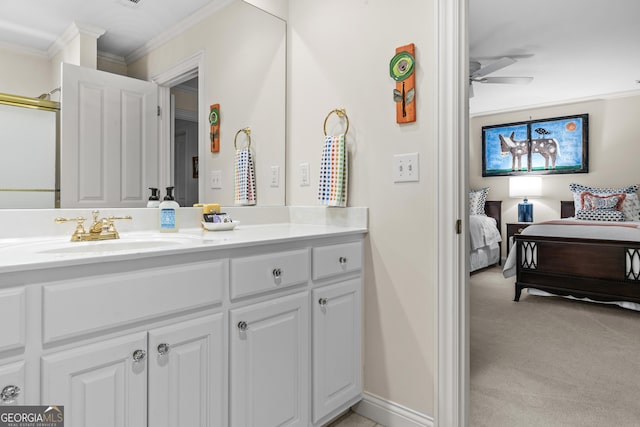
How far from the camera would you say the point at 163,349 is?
1089mm

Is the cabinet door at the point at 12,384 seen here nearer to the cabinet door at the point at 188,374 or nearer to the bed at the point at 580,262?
the cabinet door at the point at 188,374

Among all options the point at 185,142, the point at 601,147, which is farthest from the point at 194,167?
the point at 601,147

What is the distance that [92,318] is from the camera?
95cm

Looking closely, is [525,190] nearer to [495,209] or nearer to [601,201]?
[495,209]

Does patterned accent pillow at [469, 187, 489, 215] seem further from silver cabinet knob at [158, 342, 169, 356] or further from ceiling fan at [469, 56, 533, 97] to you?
silver cabinet knob at [158, 342, 169, 356]

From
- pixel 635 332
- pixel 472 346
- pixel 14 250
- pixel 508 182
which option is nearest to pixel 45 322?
pixel 14 250

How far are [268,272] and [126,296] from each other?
0.49 metres

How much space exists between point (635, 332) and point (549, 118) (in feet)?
12.1

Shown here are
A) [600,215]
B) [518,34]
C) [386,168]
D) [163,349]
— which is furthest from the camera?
[600,215]

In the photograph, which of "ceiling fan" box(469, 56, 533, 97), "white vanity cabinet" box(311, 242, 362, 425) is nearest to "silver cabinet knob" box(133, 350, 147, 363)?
"white vanity cabinet" box(311, 242, 362, 425)

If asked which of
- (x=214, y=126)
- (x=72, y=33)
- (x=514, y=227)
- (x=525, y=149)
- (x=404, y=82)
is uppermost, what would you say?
(x=525, y=149)

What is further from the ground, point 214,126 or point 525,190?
point 214,126

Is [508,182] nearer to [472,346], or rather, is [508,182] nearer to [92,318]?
[472,346]

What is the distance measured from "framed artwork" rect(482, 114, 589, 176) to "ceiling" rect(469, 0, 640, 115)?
1.48 ft
